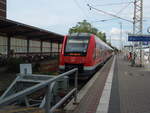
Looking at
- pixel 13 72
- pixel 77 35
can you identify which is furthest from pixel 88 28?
pixel 77 35

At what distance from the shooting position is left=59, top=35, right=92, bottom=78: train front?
38.8ft

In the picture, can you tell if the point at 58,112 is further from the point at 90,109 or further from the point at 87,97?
the point at 87,97

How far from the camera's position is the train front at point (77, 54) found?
38.8 feet

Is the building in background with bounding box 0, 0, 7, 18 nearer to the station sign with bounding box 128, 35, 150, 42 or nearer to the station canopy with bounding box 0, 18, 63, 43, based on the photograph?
the station canopy with bounding box 0, 18, 63, 43

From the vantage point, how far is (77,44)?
12.6 metres

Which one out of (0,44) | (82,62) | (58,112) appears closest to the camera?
(58,112)

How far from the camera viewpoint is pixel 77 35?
42.8 feet

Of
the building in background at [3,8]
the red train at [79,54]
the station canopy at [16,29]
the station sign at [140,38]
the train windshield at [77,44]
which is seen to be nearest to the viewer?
the red train at [79,54]

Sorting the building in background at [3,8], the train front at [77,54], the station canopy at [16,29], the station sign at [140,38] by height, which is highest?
the building in background at [3,8]

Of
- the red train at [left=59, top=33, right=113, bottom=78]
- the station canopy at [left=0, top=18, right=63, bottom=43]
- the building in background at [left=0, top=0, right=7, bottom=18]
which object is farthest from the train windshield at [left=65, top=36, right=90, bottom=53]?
the building in background at [left=0, top=0, right=7, bottom=18]

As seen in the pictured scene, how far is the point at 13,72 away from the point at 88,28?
4927cm

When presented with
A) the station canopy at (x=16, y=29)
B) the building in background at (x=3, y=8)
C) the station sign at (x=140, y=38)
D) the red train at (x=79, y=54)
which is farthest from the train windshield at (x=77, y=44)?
the building in background at (x=3, y=8)

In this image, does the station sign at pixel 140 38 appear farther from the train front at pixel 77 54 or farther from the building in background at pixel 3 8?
the building in background at pixel 3 8

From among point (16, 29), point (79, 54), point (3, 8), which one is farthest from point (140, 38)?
point (3, 8)
